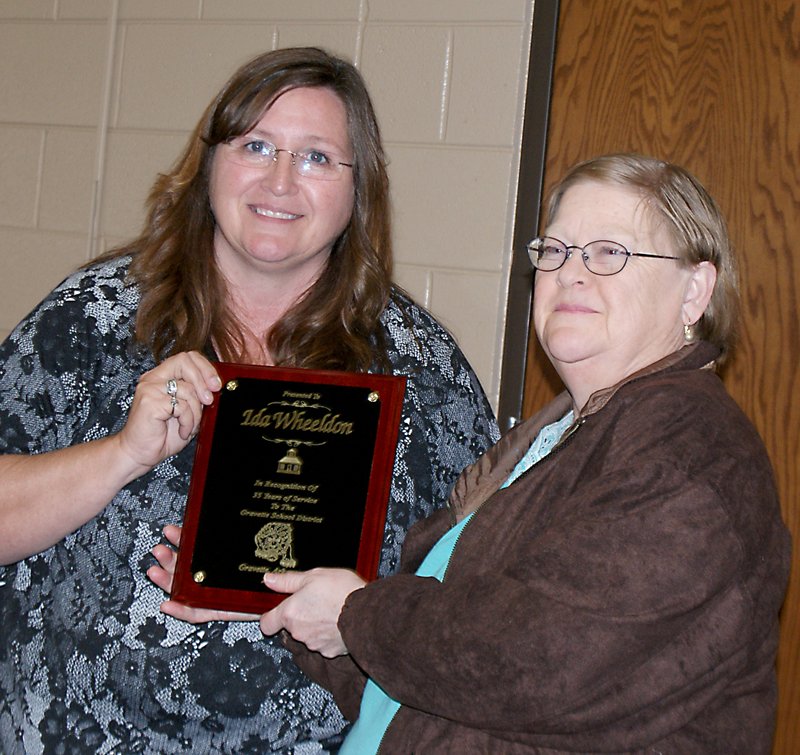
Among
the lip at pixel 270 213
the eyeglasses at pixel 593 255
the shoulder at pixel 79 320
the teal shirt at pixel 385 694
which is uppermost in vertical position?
the lip at pixel 270 213

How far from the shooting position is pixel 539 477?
1279mm

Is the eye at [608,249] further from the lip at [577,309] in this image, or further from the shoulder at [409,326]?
the shoulder at [409,326]

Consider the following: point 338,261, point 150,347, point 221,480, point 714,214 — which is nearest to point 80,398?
point 150,347

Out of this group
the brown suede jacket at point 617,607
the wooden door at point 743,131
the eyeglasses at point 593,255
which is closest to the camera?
the brown suede jacket at point 617,607

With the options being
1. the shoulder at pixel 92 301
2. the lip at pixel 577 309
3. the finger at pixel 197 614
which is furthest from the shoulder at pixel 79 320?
the lip at pixel 577 309

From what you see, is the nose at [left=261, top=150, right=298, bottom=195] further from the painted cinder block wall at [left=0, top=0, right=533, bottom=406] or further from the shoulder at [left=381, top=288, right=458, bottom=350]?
the painted cinder block wall at [left=0, top=0, right=533, bottom=406]

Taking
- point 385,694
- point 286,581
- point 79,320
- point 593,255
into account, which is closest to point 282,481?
point 286,581

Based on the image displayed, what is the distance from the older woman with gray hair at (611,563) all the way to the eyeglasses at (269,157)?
46 centimetres

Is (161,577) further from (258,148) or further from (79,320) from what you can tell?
(258,148)

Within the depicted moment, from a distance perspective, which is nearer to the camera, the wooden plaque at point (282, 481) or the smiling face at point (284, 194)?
the wooden plaque at point (282, 481)

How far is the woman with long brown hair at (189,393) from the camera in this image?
1487mm

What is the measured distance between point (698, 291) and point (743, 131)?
4.22ft

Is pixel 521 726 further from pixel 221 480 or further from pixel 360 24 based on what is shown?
pixel 360 24

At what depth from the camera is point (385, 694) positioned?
138cm
